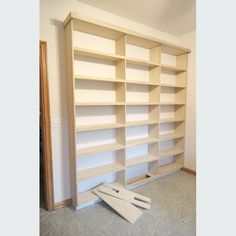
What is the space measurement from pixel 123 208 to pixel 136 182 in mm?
692

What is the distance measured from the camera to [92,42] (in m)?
2.25

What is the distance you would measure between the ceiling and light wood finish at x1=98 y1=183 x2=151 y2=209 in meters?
2.61

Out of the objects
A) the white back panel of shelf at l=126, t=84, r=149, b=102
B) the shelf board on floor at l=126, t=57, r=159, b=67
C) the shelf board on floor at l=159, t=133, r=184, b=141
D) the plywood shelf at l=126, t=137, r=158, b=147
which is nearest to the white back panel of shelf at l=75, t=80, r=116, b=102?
the white back panel of shelf at l=126, t=84, r=149, b=102

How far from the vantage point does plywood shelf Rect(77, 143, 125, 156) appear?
A: 2.10m

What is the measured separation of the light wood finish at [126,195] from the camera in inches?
84.4

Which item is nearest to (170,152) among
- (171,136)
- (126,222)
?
(171,136)

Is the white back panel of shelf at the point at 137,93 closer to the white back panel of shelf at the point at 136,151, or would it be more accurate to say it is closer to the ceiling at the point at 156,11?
the white back panel of shelf at the point at 136,151

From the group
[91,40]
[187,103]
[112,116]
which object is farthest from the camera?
[187,103]

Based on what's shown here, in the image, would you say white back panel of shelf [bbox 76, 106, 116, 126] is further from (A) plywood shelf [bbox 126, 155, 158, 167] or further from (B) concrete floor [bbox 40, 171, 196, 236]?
(B) concrete floor [bbox 40, 171, 196, 236]
